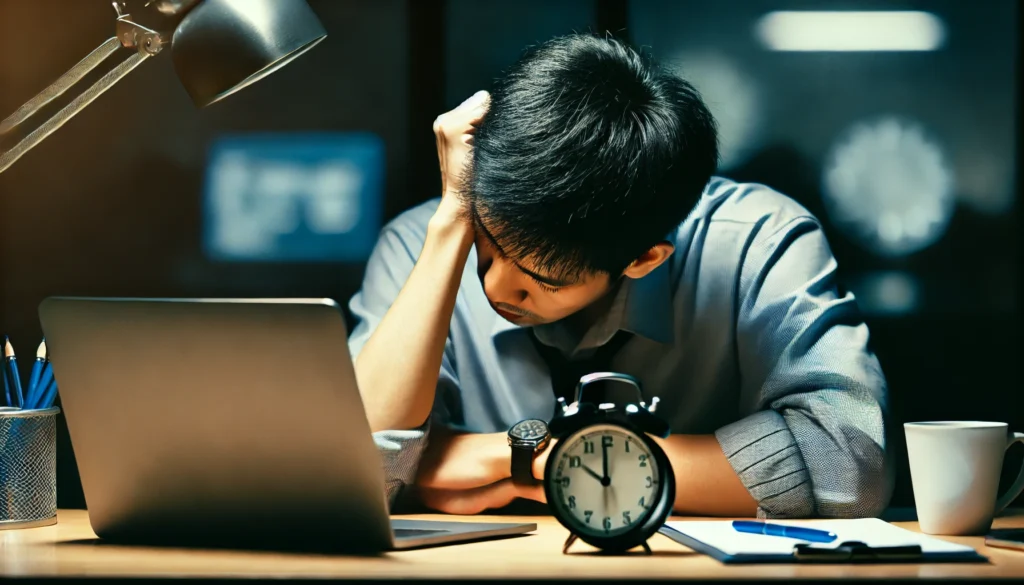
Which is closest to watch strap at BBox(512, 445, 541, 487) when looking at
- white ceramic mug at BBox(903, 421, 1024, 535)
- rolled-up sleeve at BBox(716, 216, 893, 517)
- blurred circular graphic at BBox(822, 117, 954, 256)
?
rolled-up sleeve at BBox(716, 216, 893, 517)

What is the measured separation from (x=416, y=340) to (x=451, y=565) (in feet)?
1.72

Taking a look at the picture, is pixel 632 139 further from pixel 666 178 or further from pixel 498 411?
pixel 498 411

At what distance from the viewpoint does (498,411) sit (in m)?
1.66

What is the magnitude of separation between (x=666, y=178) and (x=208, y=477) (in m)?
0.65

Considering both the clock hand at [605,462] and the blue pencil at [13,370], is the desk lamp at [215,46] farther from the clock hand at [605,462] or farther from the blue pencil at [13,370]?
the clock hand at [605,462]

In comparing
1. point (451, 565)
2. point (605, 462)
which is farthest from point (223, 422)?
point (605, 462)

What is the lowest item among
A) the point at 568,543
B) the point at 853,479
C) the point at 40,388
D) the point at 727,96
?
the point at 853,479

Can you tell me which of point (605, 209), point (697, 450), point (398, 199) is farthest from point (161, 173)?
point (697, 450)

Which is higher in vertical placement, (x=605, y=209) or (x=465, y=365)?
(x=605, y=209)

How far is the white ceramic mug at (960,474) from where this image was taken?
1.15 metres

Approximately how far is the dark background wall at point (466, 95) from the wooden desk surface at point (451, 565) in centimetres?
83

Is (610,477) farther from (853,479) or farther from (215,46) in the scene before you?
(215,46)

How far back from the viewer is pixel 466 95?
1.82 meters

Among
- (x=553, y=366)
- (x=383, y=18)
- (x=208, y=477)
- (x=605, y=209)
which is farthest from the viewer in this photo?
(x=383, y=18)
